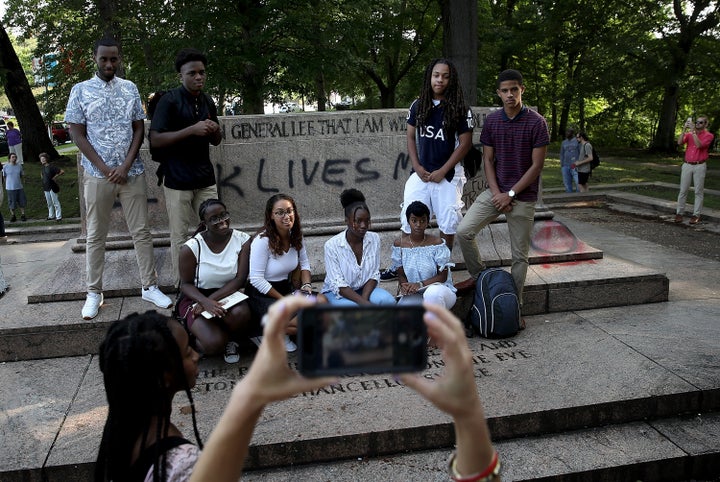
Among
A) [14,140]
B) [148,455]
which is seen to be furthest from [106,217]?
[14,140]

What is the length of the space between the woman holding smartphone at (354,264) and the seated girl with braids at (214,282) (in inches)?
27.5

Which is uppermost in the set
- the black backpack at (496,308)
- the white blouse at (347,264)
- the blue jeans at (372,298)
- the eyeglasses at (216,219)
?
the eyeglasses at (216,219)

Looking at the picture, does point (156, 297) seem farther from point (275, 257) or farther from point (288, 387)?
point (288, 387)

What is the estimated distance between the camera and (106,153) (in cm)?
526

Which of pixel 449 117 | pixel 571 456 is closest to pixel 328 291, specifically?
pixel 449 117

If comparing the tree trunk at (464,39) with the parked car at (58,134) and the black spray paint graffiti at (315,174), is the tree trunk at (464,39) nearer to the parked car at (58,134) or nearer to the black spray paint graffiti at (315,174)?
the black spray paint graffiti at (315,174)

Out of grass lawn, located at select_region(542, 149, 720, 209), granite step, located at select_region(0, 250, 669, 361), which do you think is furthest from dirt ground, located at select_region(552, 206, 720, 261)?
granite step, located at select_region(0, 250, 669, 361)

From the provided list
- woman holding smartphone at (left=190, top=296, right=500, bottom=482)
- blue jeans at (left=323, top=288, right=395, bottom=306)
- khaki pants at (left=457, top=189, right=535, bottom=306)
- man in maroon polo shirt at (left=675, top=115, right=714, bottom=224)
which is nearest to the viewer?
woman holding smartphone at (left=190, top=296, right=500, bottom=482)

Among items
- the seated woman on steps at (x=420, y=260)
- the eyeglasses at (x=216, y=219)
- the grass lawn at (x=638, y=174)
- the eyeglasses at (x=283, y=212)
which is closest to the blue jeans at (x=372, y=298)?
the seated woman on steps at (x=420, y=260)

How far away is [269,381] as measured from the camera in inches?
44.7

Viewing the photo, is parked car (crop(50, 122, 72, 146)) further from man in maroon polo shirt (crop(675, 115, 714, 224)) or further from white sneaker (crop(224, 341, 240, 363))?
white sneaker (crop(224, 341, 240, 363))

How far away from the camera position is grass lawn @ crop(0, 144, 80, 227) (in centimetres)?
1491

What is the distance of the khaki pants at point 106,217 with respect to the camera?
531 centimetres

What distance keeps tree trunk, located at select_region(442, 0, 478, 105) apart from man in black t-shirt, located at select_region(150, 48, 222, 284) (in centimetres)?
791
